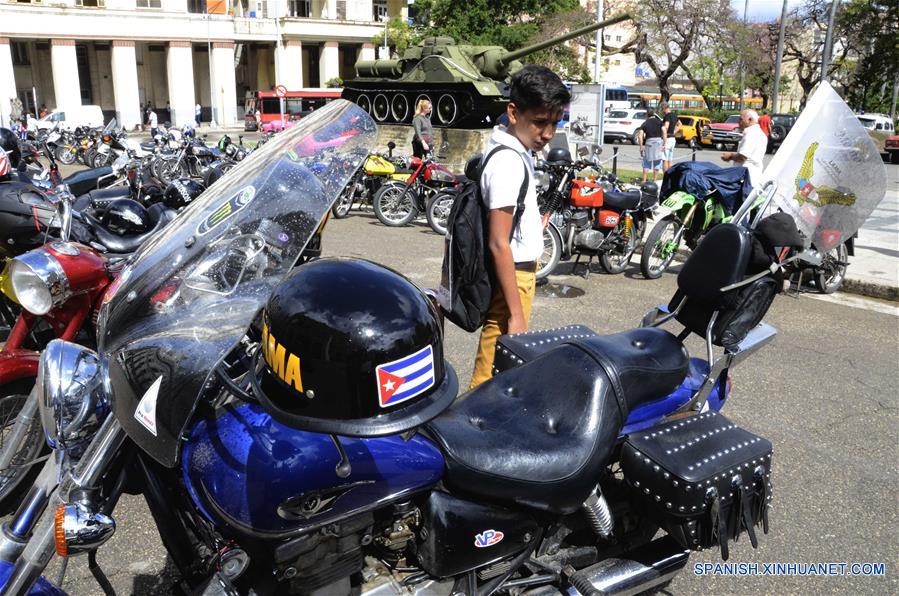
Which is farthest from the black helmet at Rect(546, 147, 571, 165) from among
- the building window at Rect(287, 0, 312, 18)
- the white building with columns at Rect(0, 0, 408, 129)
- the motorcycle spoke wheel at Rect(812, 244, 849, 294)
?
the building window at Rect(287, 0, 312, 18)

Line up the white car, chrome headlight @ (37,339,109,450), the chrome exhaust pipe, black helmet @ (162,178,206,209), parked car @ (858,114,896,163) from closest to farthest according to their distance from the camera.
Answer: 1. chrome headlight @ (37,339,109,450)
2. the chrome exhaust pipe
3. black helmet @ (162,178,206,209)
4. parked car @ (858,114,896,163)
5. the white car

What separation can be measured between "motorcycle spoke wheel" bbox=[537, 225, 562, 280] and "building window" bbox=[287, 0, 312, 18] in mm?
51723

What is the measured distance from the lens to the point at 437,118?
17.4m

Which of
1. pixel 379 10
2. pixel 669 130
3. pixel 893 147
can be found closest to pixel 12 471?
pixel 669 130

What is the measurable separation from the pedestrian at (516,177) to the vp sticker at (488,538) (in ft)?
4.64

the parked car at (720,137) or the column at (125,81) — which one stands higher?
the column at (125,81)

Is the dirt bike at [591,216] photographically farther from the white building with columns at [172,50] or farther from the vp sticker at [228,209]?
the white building with columns at [172,50]

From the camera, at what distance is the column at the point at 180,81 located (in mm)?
45375

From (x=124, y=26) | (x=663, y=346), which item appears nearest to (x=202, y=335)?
(x=663, y=346)

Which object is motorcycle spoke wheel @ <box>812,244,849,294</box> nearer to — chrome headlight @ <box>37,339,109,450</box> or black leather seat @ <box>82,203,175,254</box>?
black leather seat @ <box>82,203,175,254</box>

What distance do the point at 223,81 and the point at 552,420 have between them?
50.3 m

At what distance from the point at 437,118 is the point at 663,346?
15814mm

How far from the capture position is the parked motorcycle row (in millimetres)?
1519

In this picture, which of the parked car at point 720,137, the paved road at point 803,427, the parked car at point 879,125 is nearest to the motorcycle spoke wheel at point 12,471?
the paved road at point 803,427
